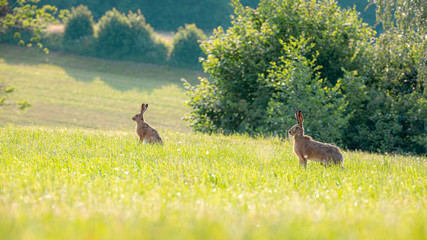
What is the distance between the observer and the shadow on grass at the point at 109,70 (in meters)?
53.6

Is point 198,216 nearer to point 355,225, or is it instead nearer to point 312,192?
point 355,225

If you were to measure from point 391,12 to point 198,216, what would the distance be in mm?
15788

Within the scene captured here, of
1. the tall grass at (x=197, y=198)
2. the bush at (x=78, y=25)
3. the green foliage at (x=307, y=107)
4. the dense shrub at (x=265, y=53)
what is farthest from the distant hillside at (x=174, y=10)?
the tall grass at (x=197, y=198)

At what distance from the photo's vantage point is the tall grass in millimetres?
3553

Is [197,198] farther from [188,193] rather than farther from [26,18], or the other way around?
[26,18]

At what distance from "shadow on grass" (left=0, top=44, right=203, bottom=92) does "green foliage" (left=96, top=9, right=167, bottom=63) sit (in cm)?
221

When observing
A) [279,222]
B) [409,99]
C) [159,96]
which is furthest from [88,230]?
[159,96]

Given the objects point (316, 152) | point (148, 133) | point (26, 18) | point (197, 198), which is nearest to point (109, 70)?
point (26, 18)

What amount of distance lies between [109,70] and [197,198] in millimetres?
57145

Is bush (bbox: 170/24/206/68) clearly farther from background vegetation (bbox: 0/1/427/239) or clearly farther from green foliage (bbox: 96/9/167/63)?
background vegetation (bbox: 0/1/427/239)

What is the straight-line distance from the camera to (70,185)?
18.7ft

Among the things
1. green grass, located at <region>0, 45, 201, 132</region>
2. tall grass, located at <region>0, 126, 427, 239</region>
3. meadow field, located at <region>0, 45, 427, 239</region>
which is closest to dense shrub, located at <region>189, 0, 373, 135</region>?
green grass, located at <region>0, 45, 201, 132</region>

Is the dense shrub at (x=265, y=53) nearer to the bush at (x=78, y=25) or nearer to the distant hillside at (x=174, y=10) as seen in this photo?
the bush at (x=78, y=25)

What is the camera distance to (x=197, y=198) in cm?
518
